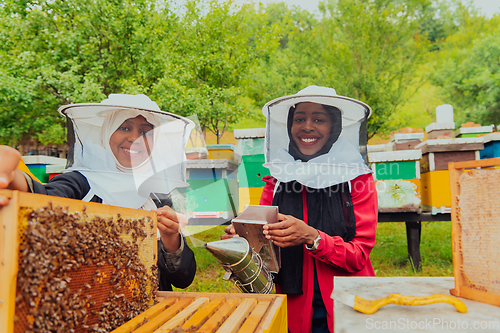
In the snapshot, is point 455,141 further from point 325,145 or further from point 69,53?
point 69,53

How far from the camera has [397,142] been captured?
6207 millimetres

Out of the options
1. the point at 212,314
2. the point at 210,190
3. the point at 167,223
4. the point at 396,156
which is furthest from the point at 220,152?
the point at 212,314

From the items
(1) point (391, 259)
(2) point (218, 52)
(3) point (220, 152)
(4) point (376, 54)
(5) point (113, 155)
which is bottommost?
(1) point (391, 259)

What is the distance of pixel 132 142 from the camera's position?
6.20 feet

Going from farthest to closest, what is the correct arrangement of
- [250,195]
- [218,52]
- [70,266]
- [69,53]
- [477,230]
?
[218,52] < [69,53] < [250,195] < [477,230] < [70,266]

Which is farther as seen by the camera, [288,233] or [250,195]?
[250,195]

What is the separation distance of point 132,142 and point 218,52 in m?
12.5

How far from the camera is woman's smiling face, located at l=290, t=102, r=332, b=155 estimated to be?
2064mm

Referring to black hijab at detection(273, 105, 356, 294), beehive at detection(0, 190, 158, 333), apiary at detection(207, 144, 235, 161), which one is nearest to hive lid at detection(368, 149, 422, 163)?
apiary at detection(207, 144, 235, 161)

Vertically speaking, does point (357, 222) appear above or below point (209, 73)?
below

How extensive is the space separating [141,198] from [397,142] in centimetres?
561

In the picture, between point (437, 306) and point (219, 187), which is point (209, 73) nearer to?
point (219, 187)

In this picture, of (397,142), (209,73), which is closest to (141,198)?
(397,142)

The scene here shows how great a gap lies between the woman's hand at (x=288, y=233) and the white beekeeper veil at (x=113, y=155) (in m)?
0.69
